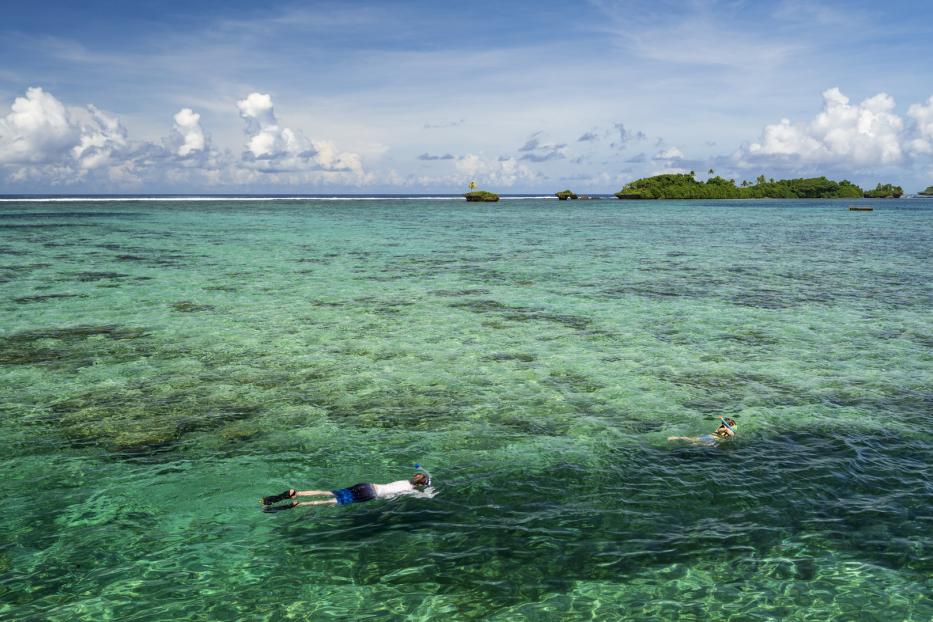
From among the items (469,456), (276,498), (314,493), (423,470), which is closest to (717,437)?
(469,456)

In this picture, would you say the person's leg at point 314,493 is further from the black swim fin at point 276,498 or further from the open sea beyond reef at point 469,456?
the open sea beyond reef at point 469,456

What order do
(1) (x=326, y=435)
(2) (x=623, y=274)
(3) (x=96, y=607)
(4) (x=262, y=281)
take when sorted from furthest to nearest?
(2) (x=623, y=274) < (4) (x=262, y=281) < (1) (x=326, y=435) < (3) (x=96, y=607)

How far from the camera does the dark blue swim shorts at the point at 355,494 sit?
10883 mm

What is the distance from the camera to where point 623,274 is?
3800 cm

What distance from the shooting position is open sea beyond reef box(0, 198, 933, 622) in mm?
8703

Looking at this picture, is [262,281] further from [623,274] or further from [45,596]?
[45,596]

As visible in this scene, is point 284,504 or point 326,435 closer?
point 284,504

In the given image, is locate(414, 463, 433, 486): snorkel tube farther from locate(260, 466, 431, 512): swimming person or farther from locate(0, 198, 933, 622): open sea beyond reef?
locate(0, 198, 933, 622): open sea beyond reef

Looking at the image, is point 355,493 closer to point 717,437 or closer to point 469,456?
point 469,456

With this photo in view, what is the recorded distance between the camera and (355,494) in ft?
35.8

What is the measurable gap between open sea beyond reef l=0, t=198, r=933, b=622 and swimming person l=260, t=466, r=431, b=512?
0.20 meters

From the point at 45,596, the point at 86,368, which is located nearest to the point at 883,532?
the point at 45,596

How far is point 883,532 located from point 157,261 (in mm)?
44321

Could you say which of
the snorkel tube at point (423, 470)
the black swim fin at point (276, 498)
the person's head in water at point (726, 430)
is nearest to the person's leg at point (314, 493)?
the black swim fin at point (276, 498)
